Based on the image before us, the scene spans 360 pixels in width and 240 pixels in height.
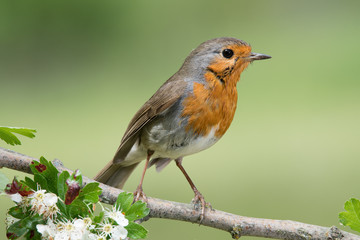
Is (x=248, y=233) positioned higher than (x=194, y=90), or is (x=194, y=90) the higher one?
(x=194, y=90)

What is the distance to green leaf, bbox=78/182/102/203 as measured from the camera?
2.70 ft

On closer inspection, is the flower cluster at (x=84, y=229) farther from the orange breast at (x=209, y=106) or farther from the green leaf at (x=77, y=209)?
the orange breast at (x=209, y=106)

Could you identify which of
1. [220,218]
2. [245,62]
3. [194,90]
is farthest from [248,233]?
[245,62]

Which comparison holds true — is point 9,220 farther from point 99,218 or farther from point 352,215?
point 352,215

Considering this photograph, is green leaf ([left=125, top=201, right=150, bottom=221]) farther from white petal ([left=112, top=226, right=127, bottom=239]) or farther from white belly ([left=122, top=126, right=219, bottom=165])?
white belly ([left=122, top=126, right=219, bottom=165])

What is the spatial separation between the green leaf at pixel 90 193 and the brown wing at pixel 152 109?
2.15ft

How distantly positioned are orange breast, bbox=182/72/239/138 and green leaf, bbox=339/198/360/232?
0.55 metres

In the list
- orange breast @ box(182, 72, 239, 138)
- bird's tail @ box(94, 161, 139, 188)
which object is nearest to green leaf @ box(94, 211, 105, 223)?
orange breast @ box(182, 72, 239, 138)

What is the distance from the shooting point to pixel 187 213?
127 cm

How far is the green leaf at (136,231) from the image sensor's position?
32.8 inches

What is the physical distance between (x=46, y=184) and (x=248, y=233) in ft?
1.79

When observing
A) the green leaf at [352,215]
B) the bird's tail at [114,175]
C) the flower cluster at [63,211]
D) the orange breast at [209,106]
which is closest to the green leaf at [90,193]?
the flower cluster at [63,211]

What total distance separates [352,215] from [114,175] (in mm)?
844

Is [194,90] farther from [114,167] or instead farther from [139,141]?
[114,167]
